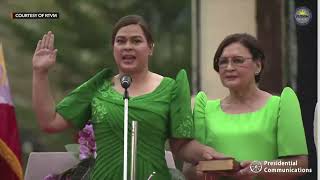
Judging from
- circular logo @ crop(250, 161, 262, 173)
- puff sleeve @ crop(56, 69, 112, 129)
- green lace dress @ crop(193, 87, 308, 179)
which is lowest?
circular logo @ crop(250, 161, 262, 173)

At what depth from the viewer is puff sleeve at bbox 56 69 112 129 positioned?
12.1 feet

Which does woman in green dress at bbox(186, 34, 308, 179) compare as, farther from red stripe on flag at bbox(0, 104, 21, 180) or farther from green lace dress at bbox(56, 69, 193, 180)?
red stripe on flag at bbox(0, 104, 21, 180)

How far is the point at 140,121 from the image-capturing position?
140 inches

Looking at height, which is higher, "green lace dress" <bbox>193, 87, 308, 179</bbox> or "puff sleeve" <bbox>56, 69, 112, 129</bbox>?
"puff sleeve" <bbox>56, 69, 112, 129</bbox>

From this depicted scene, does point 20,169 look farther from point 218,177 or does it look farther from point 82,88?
point 218,177

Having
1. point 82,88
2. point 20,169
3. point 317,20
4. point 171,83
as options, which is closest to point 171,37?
point 171,83

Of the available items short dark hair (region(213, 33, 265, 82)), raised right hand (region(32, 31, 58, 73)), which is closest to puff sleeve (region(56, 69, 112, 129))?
raised right hand (region(32, 31, 58, 73))

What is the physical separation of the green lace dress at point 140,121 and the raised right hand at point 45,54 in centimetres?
25

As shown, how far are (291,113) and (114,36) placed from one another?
1.15 m

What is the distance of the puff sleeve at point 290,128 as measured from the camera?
365cm

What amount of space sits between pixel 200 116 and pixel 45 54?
1008mm

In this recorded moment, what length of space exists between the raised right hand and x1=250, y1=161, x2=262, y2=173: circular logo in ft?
4.37

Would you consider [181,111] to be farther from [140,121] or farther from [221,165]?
[221,165]

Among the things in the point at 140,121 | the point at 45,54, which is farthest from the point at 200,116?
the point at 45,54
